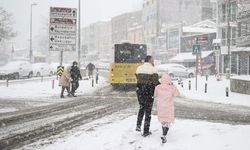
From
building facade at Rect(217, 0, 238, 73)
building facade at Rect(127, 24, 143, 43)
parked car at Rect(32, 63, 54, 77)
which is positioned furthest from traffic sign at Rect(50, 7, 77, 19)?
building facade at Rect(127, 24, 143, 43)

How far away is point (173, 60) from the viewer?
6944 centimetres

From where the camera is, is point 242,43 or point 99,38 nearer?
point 242,43

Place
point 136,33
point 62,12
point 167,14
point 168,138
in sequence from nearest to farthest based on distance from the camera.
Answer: point 168,138, point 62,12, point 167,14, point 136,33

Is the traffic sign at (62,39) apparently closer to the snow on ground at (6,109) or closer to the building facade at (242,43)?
the snow on ground at (6,109)

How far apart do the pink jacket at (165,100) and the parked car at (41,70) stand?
3970cm

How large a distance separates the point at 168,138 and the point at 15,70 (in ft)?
118

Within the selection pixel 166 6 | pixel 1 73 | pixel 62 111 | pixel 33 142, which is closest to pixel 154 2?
pixel 166 6

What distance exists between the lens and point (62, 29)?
89.5 feet

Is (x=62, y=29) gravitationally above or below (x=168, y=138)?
above

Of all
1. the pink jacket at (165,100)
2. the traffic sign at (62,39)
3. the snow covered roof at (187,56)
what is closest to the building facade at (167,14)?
the snow covered roof at (187,56)

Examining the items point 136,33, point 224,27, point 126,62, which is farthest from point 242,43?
point 136,33

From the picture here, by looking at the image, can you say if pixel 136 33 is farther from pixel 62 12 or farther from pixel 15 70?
pixel 62 12

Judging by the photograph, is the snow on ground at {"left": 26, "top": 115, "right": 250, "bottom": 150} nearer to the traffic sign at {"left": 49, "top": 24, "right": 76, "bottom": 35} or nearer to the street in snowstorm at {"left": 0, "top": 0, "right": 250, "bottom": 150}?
the street in snowstorm at {"left": 0, "top": 0, "right": 250, "bottom": 150}

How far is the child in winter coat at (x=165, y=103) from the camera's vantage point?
946cm
